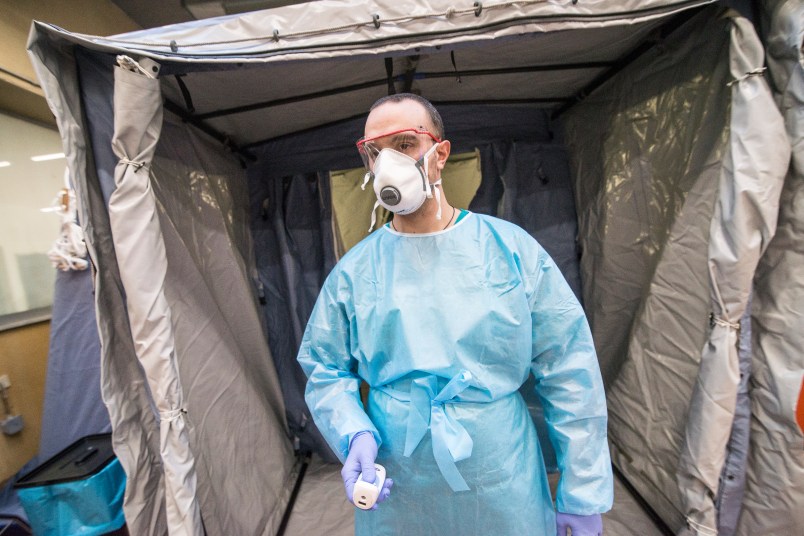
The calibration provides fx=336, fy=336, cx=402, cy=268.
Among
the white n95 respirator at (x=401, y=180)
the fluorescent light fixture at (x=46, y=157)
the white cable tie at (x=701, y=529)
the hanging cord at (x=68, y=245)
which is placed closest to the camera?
the white n95 respirator at (x=401, y=180)

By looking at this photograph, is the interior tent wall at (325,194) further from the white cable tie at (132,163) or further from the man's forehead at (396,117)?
the man's forehead at (396,117)

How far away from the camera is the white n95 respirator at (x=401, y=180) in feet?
2.39

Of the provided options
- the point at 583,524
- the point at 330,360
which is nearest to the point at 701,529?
the point at 583,524

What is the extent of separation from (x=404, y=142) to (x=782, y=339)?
112cm

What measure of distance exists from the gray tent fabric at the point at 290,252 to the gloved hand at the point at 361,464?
1065 mm

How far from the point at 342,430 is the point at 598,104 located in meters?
Result: 1.65

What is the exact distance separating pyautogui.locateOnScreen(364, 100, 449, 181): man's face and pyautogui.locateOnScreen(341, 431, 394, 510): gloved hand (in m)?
0.61

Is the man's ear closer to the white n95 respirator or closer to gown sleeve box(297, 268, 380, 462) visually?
the white n95 respirator

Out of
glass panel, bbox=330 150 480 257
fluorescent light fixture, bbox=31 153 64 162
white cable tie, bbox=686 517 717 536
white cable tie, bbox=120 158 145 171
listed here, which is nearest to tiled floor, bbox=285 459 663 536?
white cable tie, bbox=686 517 717 536

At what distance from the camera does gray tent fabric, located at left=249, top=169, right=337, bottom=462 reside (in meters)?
1.68

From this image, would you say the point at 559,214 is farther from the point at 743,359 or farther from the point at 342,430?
the point at 342,430

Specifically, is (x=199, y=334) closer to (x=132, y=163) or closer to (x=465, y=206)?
A: (x=132, y=163)

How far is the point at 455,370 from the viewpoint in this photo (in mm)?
754

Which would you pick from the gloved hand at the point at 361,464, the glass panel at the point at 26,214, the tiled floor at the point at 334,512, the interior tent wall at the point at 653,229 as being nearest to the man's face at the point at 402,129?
the gloved hand at the point at 361,464
